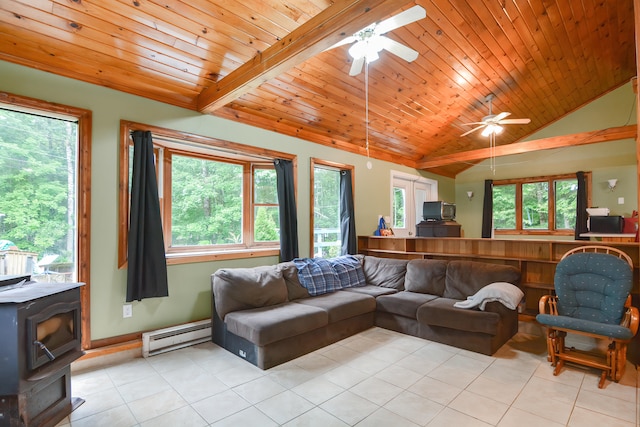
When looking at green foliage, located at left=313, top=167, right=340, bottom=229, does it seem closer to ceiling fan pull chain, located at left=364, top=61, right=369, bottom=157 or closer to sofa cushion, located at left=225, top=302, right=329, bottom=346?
ceiling fan pull chain, located at left=364, top=61, right=369, bottom=157

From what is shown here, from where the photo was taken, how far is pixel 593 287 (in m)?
2.97

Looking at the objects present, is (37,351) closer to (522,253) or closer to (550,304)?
(550,304)

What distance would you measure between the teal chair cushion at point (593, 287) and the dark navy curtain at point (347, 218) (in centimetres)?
277

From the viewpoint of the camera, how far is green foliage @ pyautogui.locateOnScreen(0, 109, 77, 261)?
2.65m

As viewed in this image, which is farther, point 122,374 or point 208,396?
point 122,374

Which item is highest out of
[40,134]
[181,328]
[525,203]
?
[40,134]

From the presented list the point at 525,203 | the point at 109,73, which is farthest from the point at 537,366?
the point at 525,203

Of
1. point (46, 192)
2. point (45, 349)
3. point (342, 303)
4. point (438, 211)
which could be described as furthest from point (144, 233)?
point (438, 211)

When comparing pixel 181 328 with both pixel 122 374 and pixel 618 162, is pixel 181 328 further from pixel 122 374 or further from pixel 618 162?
pixel 618 162

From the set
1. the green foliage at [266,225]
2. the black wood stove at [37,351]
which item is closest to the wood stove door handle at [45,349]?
the black wood stove at [37,351]

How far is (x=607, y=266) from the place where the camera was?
2910 millimetres

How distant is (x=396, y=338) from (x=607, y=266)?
2104 mm

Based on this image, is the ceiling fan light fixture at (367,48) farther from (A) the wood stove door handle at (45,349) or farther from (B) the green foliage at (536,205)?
(B) the green foliage at (536,205)

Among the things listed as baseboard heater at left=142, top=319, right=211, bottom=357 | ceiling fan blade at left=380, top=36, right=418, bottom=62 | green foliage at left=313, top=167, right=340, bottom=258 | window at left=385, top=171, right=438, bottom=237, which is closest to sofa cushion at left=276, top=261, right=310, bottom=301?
baseboard heater at left=142, top=319, right=211, bottom=357
